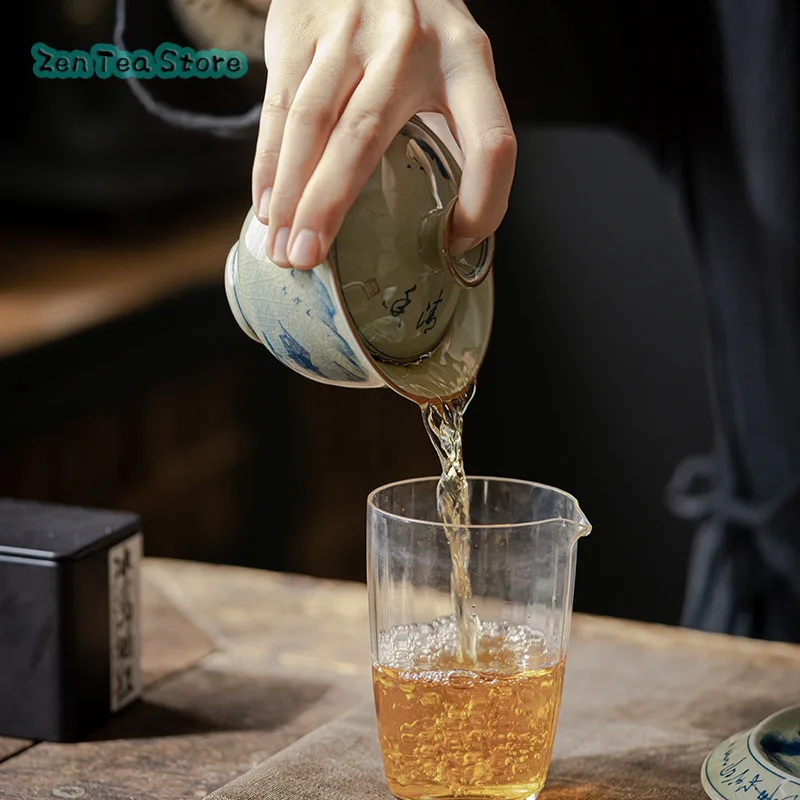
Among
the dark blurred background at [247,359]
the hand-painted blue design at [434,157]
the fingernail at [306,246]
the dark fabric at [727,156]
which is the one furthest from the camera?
the dark blurred background at [247,359]

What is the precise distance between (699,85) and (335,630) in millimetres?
616

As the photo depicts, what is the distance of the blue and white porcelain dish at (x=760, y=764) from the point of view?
0.76 meters

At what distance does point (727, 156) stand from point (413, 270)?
525mm

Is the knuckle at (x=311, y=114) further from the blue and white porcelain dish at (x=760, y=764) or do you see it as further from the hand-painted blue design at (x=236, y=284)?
the blue and white porcelain dish at (x=760, y=764)

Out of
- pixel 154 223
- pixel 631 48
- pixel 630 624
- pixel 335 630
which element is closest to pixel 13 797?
pixel 335 630

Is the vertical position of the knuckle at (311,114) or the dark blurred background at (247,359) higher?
the knuckle at (311,114)

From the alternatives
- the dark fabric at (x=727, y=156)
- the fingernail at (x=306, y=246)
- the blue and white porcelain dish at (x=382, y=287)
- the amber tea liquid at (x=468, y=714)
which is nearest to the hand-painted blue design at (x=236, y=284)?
the blue and white porcelain dish at (x=382, y=287)

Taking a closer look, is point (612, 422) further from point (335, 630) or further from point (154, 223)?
point (154, 223)

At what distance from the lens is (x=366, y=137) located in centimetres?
72

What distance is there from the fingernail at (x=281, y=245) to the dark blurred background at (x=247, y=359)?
580 millimetres

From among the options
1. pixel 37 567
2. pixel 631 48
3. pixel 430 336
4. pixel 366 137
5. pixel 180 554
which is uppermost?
pixel 631 48

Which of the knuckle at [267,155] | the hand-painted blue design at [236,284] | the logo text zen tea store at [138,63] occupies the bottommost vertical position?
the hand-painted blue design at [236,284]

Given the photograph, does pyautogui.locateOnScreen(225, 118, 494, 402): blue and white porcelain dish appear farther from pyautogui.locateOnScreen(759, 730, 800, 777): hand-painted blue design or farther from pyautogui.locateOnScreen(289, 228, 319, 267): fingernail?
pyautogui.locateOnScreen(759, 730, 800, 777): hand-painted blue design

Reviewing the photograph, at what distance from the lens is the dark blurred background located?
4.11ft
